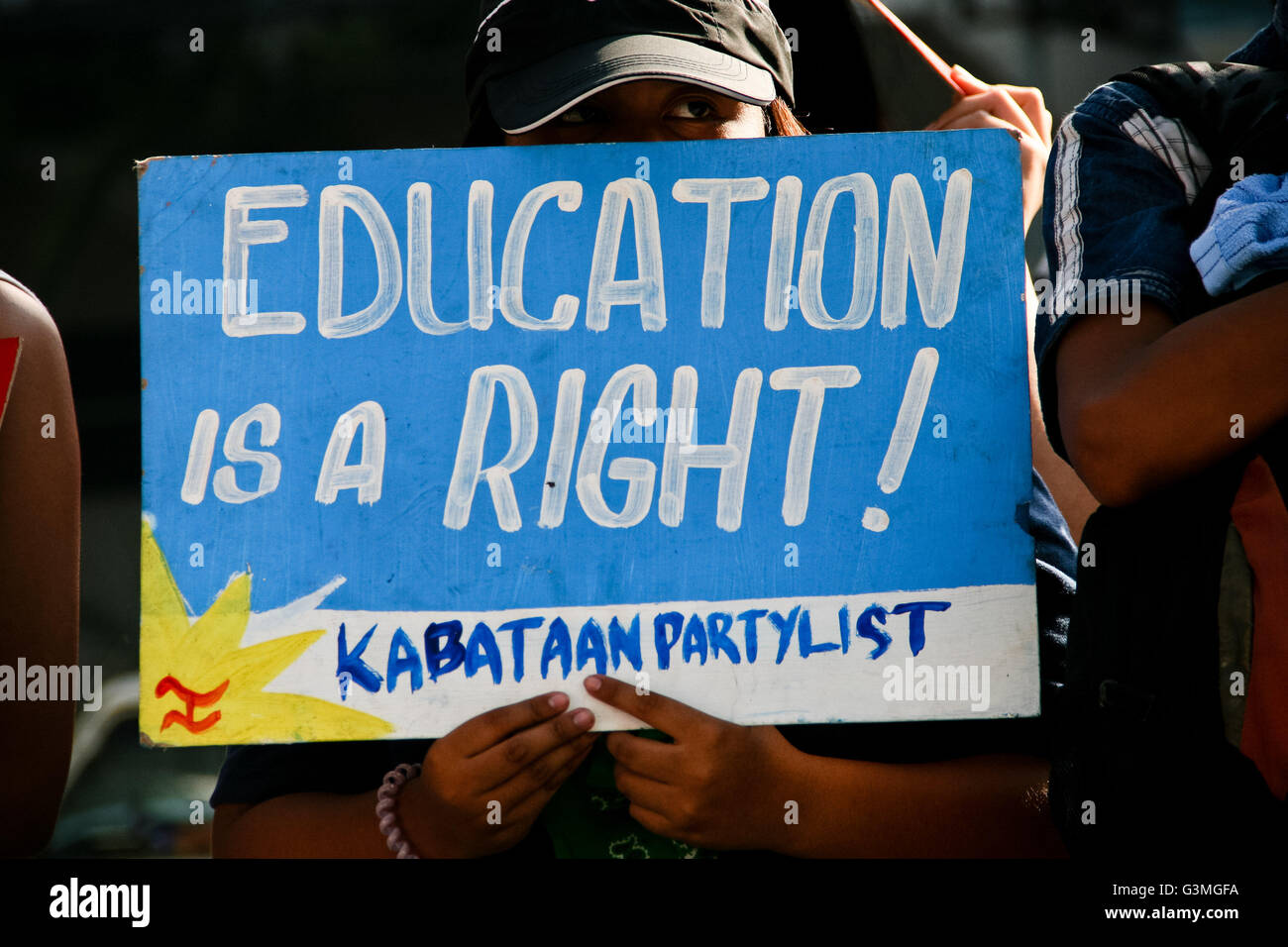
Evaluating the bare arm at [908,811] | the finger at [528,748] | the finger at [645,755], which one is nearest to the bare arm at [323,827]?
the finger at [528,748]

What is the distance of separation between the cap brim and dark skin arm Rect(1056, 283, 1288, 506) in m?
0.55

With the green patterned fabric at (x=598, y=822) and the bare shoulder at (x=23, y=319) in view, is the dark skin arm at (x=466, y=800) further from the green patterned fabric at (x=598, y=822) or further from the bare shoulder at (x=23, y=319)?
the bare shoulder at (x=23, y=319)

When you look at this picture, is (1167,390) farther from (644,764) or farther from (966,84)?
(966,84)

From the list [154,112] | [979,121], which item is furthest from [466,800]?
[154,112]

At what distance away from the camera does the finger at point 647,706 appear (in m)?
1.44

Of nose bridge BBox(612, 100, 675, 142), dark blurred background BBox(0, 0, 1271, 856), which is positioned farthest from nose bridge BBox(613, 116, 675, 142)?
dark blurred background BBox(0, 0, 1271, 856)

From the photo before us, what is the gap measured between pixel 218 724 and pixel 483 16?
1.04 meters

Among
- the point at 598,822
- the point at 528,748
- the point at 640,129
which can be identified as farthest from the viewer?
the point at 640,129

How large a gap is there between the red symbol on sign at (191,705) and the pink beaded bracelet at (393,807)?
0.68 feet

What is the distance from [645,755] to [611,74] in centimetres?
79

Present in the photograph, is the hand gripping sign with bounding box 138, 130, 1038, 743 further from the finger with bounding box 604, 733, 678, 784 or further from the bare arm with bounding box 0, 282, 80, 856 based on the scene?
the bare arm with bounding box 0, 282, 80, 856

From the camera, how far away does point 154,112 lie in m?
3.56
